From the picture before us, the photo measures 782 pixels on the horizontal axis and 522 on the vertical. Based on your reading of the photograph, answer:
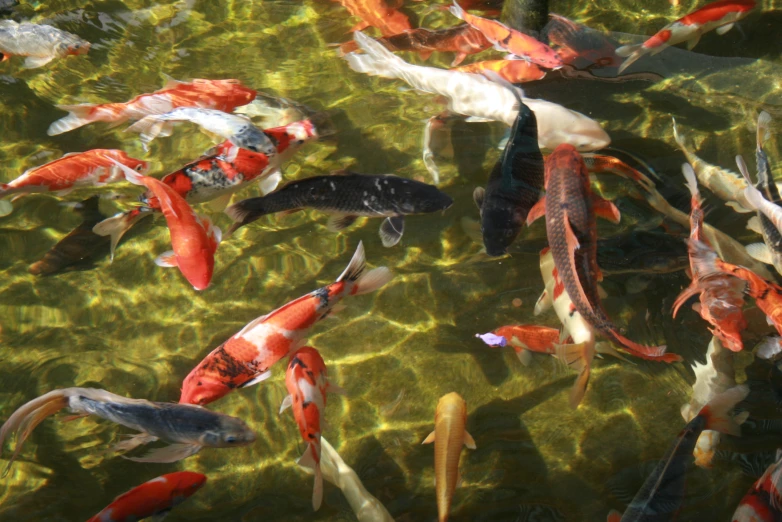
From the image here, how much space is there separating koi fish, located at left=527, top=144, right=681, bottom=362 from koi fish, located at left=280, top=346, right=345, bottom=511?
5.10 ft

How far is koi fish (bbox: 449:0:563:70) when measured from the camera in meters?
4.89

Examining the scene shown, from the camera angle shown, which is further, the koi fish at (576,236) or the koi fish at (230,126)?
the koi fish at (230,126)

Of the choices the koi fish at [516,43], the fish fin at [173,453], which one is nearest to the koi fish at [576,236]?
the koi fish at [516,43]

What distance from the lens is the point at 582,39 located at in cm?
518

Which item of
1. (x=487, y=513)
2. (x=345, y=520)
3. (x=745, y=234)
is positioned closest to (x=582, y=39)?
(x=745, y=234)

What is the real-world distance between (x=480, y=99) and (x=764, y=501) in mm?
3360

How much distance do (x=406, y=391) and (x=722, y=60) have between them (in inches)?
170

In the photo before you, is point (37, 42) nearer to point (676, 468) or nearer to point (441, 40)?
point (441, 40)

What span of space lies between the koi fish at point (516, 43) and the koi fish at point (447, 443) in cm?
297

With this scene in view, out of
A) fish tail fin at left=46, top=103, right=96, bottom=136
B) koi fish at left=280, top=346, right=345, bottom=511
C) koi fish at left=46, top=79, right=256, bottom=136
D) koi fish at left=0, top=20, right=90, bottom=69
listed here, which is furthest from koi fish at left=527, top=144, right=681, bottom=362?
koi fish at left=0, top=20, right=90, bottom=69

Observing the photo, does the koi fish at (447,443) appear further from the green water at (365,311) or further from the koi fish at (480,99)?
the koi fish at (480,99)

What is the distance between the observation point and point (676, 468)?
10.2 ft

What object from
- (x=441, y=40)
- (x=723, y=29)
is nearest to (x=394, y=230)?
(x=441, y=40)

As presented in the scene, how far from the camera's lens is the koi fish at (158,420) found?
3.09 metres
